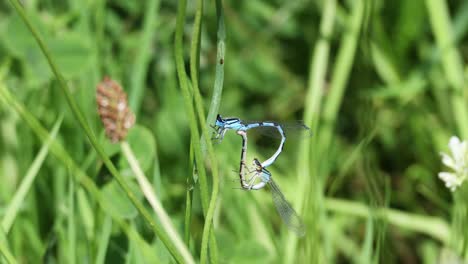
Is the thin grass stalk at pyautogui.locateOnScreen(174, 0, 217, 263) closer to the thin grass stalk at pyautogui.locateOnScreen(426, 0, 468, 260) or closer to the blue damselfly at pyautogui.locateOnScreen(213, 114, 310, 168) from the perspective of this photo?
the blue damselfly at pyautogui.locateOnScreen(213, 114, 310, 168)

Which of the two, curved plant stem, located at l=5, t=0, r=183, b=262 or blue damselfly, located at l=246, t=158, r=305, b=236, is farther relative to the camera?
blue damselfly, located at l=246, t=158, r=305, b=236

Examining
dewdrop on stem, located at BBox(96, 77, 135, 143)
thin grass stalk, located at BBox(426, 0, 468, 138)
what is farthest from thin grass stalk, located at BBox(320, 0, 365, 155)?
dewdrop on stem, located at BBox(96, 77, 135, 143)

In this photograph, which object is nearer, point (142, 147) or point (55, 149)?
point (55, 149)

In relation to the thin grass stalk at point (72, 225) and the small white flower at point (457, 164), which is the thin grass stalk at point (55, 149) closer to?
the thin grass stalk at point (72, 225)

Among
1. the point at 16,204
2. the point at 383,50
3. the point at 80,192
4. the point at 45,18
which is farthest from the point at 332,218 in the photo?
the point at 45,18

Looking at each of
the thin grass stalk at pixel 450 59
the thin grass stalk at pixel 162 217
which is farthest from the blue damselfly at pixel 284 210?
the thin grass stalk at pixel 450 59

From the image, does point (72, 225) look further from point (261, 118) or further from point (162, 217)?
point (261, 118)

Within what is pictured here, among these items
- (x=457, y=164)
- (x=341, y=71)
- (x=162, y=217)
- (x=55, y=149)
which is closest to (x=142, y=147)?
(x=55, y=149)
